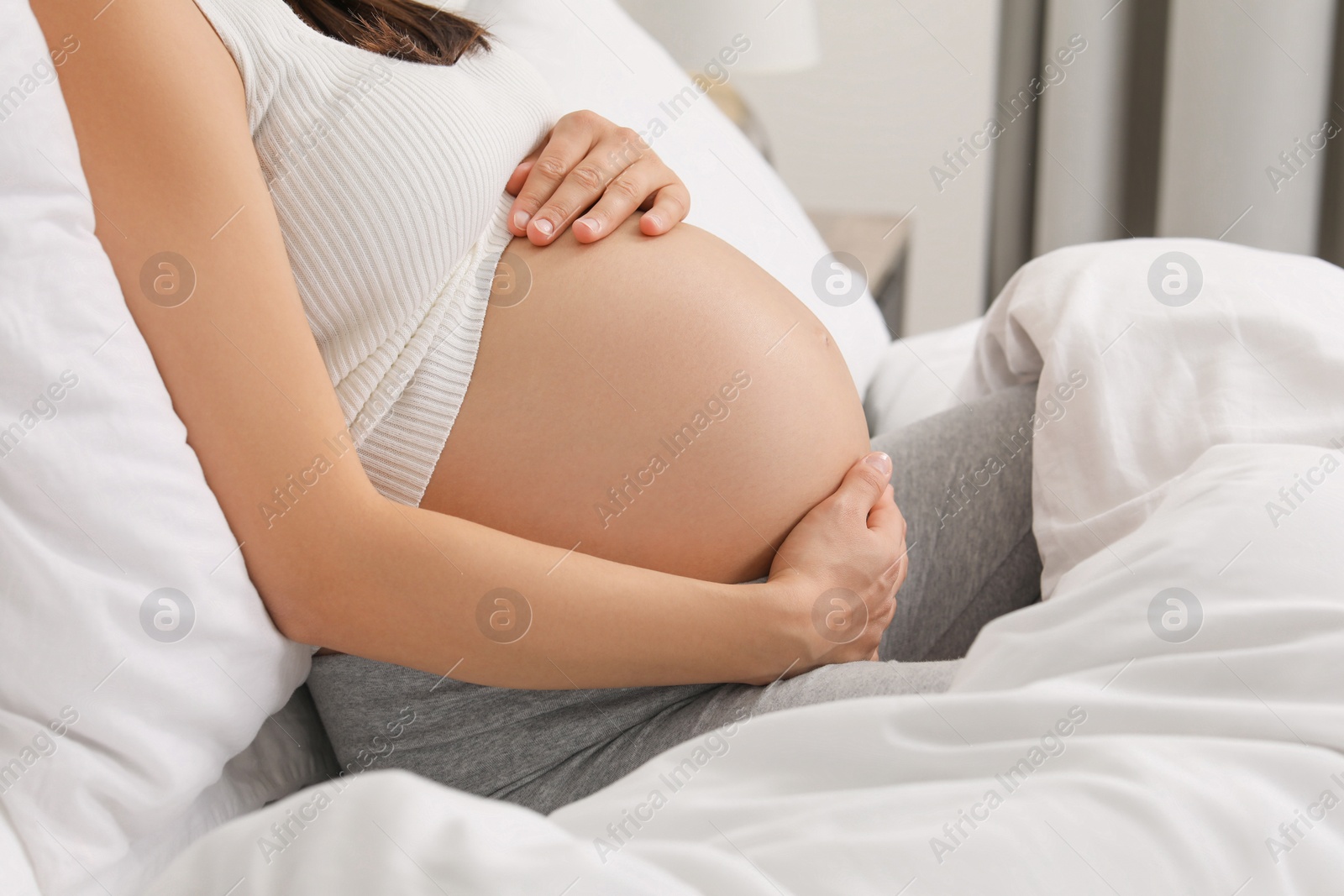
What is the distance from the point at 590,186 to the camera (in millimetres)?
713

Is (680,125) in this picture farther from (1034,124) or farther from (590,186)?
(1034,124)

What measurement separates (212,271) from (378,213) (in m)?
0.11

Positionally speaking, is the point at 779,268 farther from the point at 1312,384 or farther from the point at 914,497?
the point at 1312,384

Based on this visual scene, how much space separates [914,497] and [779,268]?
0.33 m

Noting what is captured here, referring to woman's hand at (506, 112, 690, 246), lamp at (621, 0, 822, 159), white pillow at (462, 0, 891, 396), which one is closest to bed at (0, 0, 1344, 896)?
woman's hand at (506, 112, 690, 246)

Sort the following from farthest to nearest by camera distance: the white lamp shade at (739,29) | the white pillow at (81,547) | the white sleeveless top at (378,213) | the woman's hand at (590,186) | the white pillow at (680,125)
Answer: the white lamp shade at (739,29) → the white pillow at (680,125) → the woman's hand at (590,186) → the white sleeveless top at (378,213) → the white pillow at (81,547)

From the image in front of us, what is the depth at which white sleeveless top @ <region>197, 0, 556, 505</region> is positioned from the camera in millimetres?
588

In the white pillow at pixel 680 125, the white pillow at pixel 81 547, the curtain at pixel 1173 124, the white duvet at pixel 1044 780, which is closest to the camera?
the white duvet at pixel 1044 780

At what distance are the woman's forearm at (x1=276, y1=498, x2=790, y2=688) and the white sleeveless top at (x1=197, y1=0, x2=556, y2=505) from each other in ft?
0.24

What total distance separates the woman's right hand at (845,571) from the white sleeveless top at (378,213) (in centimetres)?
25

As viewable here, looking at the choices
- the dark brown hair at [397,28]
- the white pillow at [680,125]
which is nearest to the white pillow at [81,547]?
the dark brown hair at [397,28]

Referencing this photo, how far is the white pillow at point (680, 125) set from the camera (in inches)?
39.0

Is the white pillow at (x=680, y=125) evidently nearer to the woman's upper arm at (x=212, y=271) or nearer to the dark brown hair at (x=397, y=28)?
the dark brown hair at (x=397, y=28)

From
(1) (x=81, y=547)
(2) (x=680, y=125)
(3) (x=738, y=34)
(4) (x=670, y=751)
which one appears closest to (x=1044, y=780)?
(4) (x=670, y=751)
